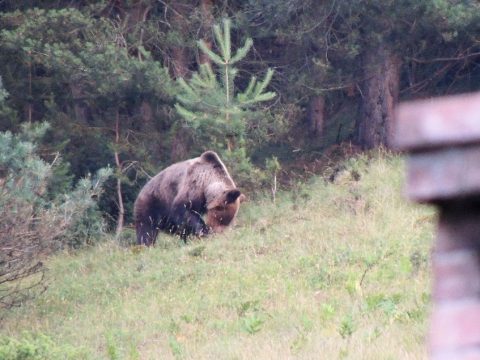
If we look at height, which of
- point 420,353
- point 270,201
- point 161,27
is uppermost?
point 161,27

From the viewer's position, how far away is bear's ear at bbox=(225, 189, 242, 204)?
51.7 ft

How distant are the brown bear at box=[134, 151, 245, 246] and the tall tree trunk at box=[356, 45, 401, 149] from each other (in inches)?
227

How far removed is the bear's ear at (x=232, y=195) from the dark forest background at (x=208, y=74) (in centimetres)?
193

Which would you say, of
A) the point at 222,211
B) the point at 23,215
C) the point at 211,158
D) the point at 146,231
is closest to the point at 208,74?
the point at 211,158

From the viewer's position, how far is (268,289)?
10.6m

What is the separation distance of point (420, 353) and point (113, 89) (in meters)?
14.5

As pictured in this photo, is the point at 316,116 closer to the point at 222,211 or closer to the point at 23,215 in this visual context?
the point at 222,211

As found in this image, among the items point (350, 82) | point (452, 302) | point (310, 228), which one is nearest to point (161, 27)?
point (350, 82)

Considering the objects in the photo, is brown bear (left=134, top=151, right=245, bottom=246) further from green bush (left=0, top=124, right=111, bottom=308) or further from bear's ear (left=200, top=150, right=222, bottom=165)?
green bush (left=0, top=124, right=111, bottom=308)

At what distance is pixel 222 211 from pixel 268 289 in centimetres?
575

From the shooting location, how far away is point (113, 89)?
20.1 m

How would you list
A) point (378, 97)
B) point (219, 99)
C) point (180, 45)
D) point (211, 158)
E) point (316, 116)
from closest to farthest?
point (211, 158) < point (219, 99) < point (378, 97) < point (180, 45) < point (316, 116)

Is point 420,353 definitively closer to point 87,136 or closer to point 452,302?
point 452,302

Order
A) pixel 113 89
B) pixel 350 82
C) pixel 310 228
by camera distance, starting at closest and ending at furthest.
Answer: pixel 310 228 < pixel 113 89 < pixel 350 82
